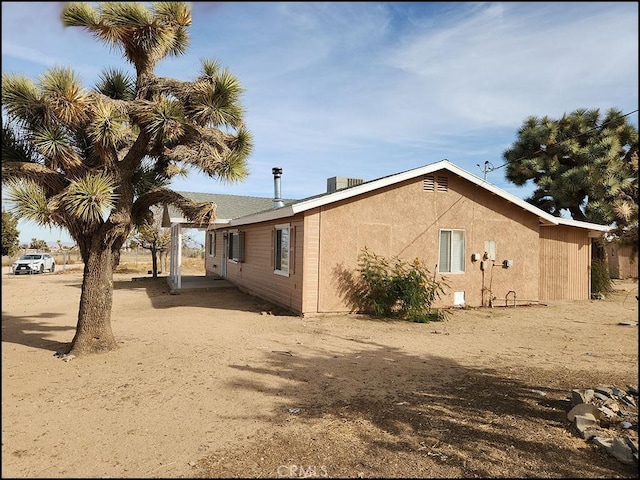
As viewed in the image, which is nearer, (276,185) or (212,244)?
(276,185)

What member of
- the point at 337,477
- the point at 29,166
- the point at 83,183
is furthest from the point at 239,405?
the point at 29,166

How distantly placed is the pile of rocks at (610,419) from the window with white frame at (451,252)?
7843 millimetres

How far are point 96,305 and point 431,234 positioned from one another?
8.95 meters

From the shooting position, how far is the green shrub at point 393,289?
11.4 metres

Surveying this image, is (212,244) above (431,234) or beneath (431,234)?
beneath

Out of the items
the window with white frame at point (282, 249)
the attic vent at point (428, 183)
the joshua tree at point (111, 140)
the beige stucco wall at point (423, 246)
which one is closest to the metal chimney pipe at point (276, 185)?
the beige stucco wall at point (423, 246)

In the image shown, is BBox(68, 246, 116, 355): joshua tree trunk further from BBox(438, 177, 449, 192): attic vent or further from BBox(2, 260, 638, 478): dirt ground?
BBox(438, 177, 449, 192): attic vent

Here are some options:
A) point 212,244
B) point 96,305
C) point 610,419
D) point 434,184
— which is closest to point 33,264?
point 212,244

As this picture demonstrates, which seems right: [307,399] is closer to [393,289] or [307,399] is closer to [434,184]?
[393,289]

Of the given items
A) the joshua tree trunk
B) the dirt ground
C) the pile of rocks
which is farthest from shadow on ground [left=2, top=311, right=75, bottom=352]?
the pile of rocks

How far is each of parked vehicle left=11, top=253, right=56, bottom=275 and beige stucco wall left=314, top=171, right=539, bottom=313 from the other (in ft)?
78.0

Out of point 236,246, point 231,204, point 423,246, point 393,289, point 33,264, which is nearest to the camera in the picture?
point 393,289

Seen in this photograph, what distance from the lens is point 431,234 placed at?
502 inches

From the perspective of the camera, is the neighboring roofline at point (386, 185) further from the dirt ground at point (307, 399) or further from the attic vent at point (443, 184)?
the dirt ground at point (307, 399)
